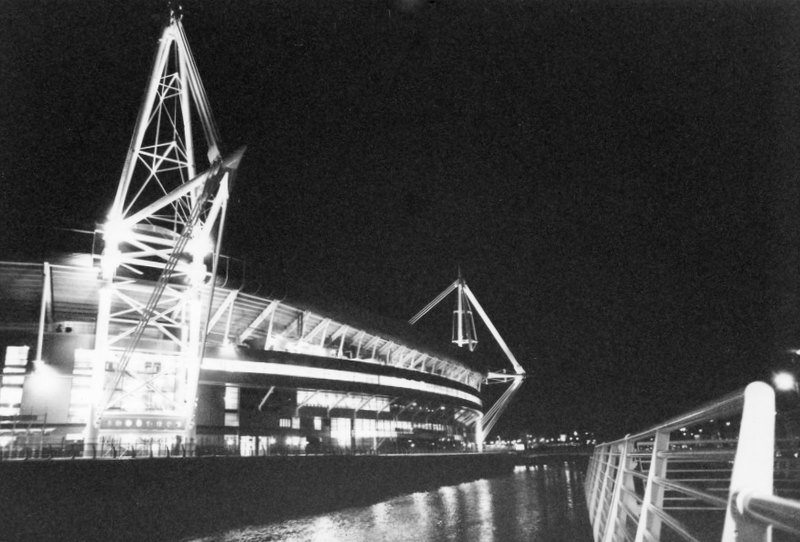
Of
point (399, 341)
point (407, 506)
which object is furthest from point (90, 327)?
point (399, 341)

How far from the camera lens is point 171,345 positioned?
123ft

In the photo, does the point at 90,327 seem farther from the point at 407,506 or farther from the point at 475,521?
the point at 475,521

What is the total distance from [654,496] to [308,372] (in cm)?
4067

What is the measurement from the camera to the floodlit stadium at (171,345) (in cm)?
3052

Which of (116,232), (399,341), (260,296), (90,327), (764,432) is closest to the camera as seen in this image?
(764,432)

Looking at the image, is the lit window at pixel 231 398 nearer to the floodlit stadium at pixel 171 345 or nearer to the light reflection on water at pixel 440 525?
the floodlit stadium at pixel 171 345

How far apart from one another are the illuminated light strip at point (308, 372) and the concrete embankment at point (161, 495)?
323 inches

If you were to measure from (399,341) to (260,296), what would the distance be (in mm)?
18426

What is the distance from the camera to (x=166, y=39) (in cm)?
3297

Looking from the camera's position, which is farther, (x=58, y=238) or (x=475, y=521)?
(x=58, y=238)

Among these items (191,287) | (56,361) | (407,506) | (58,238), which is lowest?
(407,506)

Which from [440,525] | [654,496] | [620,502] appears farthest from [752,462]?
[440,525]

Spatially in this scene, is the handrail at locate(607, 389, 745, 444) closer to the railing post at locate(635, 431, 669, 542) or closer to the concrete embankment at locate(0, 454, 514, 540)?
the railing post at locate(635, 431, 669, 542)

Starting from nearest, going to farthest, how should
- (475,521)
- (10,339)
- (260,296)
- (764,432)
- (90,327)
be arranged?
(764,432) < (475,521) < (10,339) < (90,327) < (260,296)
